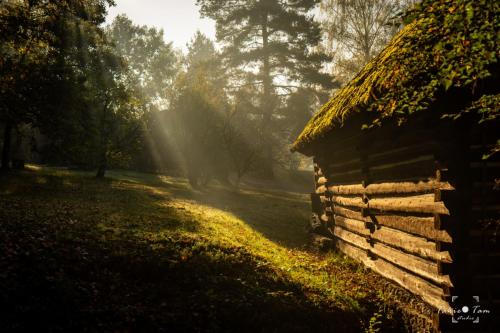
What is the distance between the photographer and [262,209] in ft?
56.7

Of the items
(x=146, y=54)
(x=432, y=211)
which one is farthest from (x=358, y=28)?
(x=146, y=54)

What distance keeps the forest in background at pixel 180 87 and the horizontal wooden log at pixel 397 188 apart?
8.45 m

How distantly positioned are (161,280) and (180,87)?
18.7 meters

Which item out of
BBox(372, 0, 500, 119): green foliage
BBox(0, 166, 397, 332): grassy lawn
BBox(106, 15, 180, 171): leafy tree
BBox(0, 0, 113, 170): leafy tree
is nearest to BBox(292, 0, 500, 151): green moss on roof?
BBox(372, 0, 500, 119): green foliage

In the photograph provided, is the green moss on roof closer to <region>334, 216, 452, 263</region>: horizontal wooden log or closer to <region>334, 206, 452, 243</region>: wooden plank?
<region>334, 206, 452, 243</region>: wooden plank

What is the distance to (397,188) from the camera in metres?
6.23

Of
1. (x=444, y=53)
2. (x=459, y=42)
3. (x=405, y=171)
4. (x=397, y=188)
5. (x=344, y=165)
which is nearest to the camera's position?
(x=459, y=42)

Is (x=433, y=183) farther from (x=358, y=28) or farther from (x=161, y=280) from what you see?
(x=358, y=28)

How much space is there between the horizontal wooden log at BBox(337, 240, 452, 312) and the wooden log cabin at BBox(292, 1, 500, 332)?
2 cm

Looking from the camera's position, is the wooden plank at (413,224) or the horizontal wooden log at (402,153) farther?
the horizontal wooden log at (402,153)

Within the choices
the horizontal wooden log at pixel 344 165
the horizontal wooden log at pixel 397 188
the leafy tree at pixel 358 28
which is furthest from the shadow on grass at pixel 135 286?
the leafy tree at pixel 358 28

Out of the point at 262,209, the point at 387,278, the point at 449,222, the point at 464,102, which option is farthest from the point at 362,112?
the point at 262,209

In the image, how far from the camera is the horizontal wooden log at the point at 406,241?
5.03 metres
